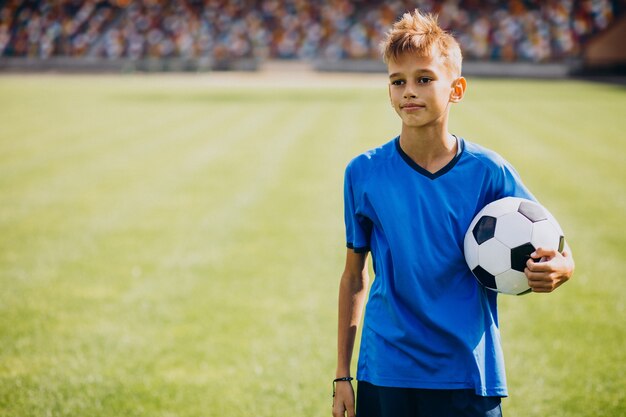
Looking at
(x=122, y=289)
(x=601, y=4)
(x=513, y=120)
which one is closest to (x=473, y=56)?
(x=601, y=4)

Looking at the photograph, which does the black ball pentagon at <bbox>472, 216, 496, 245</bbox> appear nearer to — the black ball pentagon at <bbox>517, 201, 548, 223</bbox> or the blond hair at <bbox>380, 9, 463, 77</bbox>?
the black ball pentagon at <bbox>517, 201, 548, 223</bbox>

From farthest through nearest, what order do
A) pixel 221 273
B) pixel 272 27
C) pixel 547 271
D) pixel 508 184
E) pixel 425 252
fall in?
pixel 272 27
pixel 221 273
pixel 508 184
pixel 425 252
pixel 547 271

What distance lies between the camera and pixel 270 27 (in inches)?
1750

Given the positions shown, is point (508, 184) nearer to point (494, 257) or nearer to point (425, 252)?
point (494, 257)

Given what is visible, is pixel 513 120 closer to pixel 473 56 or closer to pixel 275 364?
pixel 275 364

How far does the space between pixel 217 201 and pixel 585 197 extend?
5.94m

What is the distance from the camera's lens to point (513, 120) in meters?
17.9

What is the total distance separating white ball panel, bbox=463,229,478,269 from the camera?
222 cm

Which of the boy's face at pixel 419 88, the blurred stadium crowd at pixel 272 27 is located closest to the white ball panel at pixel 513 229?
the boy's face at pixel 419 88

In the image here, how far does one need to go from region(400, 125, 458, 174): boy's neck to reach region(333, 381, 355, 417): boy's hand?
0.94m

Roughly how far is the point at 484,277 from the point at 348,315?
566 mm

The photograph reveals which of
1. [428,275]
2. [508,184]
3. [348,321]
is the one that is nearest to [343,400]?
[348,321]

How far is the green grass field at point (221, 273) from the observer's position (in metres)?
4.21

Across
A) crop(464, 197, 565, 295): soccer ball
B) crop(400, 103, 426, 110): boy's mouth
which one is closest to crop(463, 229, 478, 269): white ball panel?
crop(464, 197, 565, 295): soccer ball
